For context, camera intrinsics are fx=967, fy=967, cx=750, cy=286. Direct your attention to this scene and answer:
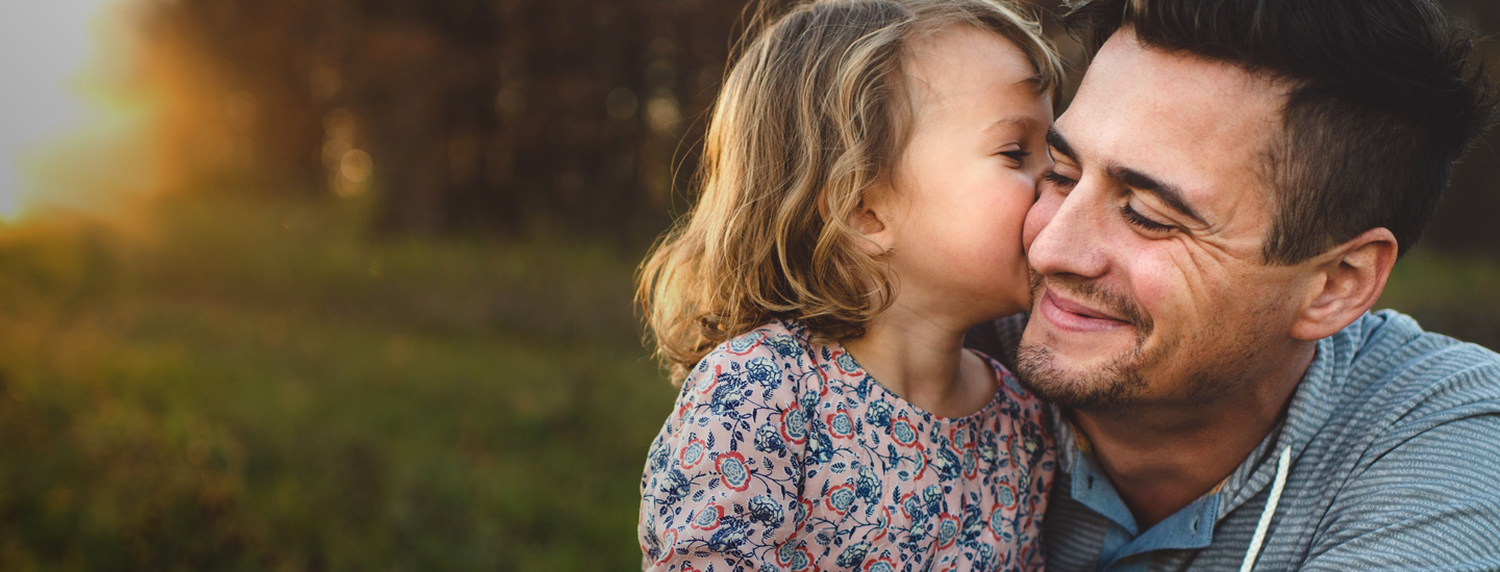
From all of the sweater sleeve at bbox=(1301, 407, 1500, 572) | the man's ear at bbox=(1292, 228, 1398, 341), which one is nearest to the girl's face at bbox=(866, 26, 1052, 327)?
the man's ear at bbox=(1292, 228, 1398, 341)

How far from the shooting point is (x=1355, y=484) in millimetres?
1638

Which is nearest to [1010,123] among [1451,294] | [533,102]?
[1451,294]

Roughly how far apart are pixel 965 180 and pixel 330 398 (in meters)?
4.48

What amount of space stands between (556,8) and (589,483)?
4.87m

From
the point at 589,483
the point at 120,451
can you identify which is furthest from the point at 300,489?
the point at 589,483

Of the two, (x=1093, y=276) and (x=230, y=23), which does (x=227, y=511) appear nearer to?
(x=1093, y=276)

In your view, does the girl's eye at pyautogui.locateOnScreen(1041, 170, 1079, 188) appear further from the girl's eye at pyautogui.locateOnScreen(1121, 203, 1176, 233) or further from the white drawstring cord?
the white drawstring cord

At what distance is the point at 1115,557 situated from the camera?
191 cm

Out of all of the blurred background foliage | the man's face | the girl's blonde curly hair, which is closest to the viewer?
the man's face

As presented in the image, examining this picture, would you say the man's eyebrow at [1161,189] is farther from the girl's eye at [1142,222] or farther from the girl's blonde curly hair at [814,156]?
the girl's blonde curly hair at [814,156]

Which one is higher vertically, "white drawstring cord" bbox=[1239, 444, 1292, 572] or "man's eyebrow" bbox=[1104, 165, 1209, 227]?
"man's eyebrow" bbox=[1104, 165, 1209, 227]

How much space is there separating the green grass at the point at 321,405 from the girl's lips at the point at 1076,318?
98.2 inches

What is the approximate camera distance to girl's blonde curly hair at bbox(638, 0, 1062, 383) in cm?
195

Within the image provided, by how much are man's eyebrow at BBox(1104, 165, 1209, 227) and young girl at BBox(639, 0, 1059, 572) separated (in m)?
0.24
